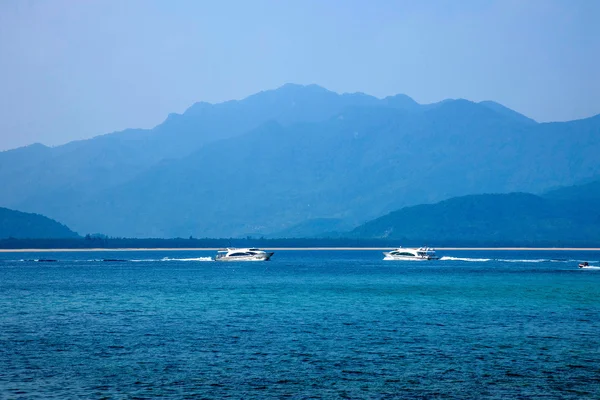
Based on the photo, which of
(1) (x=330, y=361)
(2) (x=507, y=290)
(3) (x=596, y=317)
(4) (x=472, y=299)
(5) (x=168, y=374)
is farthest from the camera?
(2) (x=507, y=290)

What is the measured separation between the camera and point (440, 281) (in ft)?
463

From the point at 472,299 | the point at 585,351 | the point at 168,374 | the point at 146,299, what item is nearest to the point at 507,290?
the point at 472,299

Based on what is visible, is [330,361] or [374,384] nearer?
[374,384]

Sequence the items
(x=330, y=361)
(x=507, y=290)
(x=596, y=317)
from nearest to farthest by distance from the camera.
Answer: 1. (x=330, y=361)
2. (x=596, y=317)
3. (x=507, y=290)

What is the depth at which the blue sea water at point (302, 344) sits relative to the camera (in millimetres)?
46000

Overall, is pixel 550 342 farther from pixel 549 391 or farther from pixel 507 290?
pixel 507 290

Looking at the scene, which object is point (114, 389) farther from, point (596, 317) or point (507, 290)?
point (507, 290)

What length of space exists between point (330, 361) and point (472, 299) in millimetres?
50772

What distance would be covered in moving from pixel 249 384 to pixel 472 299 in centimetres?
5918

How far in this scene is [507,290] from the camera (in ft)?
384

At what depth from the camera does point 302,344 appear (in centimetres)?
6175

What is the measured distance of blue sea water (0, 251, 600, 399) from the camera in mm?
46000

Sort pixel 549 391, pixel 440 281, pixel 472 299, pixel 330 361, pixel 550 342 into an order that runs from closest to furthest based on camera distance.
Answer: pixel 549 391 → pixel 330 361 → pixel 550 342 → pixel 472 299 → pixel 440 281

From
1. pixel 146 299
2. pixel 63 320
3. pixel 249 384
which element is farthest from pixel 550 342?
pixel 146 299
